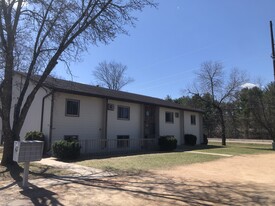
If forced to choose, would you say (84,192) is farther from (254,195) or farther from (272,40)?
(272,40)

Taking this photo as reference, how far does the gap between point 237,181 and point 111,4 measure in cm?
912

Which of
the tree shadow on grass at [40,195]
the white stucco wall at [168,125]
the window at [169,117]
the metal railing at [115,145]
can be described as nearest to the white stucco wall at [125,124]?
the metal railing at [115,145]

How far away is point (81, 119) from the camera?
65.5 ft

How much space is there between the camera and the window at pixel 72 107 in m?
19.2

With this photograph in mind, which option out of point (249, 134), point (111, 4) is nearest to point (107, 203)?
point (111, 4)

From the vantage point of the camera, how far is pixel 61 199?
730 cm

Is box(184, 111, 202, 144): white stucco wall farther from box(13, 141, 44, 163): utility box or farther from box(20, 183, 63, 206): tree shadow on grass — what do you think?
box(20, 183, 63, 206): tree shadow on grass

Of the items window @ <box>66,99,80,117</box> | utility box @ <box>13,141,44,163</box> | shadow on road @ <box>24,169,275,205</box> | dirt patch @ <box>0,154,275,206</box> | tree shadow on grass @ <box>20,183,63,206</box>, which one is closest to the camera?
tree shadow on grass @ <box>20,183,63,206</box>

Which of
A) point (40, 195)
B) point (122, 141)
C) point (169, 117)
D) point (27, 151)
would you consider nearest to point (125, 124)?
point (122, 141)

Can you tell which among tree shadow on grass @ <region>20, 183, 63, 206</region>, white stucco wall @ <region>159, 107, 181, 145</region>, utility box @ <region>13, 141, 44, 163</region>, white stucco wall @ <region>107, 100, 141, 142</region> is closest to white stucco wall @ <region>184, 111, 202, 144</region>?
white stucco wall @ <region>159, 107, 181, 145</region>

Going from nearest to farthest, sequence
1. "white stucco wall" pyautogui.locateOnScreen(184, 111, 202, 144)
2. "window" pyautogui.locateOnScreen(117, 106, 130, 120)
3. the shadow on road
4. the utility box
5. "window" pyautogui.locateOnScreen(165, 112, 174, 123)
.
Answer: the shadow on road < the utility box < "window" pyautogui.locateOnScreen(117, 106, 130, 120) < "window" pyautogui.locateOnScreen(165, 112, 174, 123) < "white stucco wall" pyautogui.locateOnScreen(184, 111, 202, 144)

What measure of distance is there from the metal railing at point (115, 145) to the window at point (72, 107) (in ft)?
6.28

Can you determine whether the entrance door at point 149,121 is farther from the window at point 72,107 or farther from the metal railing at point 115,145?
the window at point 72,107

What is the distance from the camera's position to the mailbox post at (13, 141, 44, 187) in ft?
27.6
